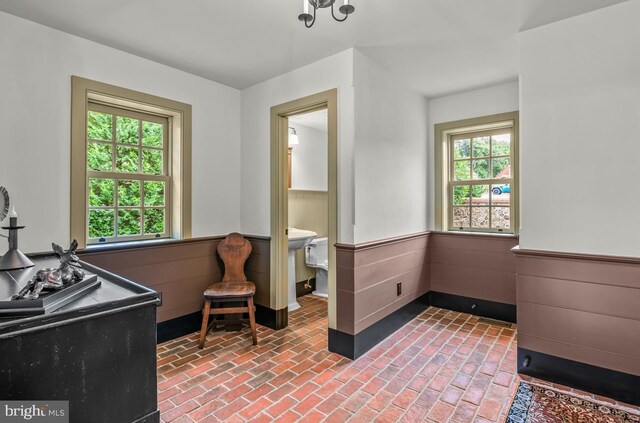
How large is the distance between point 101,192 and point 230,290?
144cm

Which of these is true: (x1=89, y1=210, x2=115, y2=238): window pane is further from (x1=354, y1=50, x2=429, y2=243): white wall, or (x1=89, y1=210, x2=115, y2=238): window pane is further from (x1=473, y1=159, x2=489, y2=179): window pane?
(x1=473, y1=159, x2=489, y2=179): window pane

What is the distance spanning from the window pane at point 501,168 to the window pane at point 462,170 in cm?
29

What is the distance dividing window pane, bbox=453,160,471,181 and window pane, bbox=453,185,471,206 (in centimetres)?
12

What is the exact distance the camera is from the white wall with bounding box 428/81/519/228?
3609mm

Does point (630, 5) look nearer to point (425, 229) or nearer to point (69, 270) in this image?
point (425, 229)

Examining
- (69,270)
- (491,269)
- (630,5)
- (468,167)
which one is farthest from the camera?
(468,167)

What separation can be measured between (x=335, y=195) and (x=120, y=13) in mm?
2078

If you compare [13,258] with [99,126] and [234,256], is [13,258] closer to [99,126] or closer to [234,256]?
[99,126]

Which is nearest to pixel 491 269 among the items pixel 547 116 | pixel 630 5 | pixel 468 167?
pixel 468 167

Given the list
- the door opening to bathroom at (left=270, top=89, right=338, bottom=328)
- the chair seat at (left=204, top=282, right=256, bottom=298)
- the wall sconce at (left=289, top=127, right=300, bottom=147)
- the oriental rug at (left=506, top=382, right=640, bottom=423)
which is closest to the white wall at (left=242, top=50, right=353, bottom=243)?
the door opening to bathroom at (left=270, top=89, right=338, bottom=328)

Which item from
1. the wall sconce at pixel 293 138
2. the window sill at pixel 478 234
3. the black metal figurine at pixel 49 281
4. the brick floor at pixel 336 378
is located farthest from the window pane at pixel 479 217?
the black metal figurine at pixel 49 281

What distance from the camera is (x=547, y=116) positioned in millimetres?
2436

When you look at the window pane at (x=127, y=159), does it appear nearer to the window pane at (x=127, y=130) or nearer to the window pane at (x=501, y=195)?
the window pane at (x=127, y=130)

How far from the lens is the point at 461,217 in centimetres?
412
